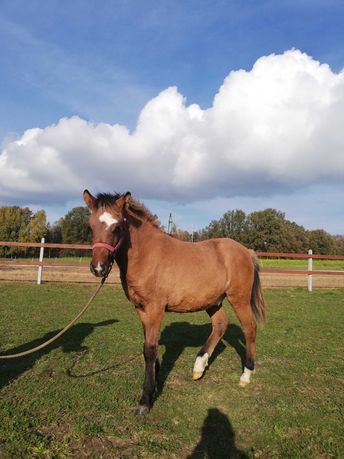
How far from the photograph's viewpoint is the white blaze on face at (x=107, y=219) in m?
3.79

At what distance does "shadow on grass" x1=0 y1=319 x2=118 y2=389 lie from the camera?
180 inches

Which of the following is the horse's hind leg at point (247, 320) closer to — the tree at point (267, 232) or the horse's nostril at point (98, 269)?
the horse's nostril at point (98, 269)

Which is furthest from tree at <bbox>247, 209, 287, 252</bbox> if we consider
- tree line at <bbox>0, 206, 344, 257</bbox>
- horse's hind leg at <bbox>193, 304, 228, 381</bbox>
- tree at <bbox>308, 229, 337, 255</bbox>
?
horse's hind leg at <bbox>193, 304, 228, 381</bbox>

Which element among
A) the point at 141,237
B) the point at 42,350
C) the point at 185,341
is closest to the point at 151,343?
the point at 141,237

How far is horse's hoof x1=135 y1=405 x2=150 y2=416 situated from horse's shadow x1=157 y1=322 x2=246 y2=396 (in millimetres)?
624

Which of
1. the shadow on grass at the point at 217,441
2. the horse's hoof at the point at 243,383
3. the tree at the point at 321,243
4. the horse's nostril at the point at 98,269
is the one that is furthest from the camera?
the tree at the point at 321,243

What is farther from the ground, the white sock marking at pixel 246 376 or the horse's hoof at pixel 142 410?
the white sock marking at pixel 246 376

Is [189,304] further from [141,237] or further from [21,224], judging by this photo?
[21,224]

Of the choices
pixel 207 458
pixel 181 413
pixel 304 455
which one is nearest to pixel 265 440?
pixel 304 455

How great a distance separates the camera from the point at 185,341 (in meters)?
6.68

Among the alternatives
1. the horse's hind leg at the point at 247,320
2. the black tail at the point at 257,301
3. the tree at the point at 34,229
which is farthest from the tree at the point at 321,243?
the horse's hind leg at the point at 247,320

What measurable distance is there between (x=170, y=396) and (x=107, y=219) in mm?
2377

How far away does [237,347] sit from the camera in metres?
6.46

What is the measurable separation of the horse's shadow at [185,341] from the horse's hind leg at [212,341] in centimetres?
52
